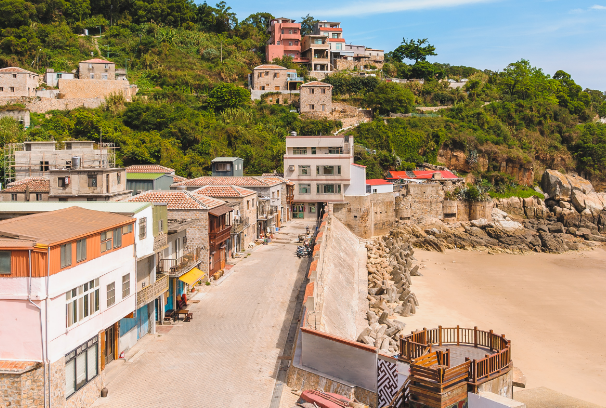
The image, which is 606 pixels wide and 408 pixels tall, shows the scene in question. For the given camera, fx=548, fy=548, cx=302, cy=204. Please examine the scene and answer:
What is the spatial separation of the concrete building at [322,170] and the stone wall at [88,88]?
2417cm

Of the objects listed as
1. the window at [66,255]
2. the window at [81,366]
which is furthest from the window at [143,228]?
the window at [66,255]

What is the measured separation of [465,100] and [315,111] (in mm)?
23280

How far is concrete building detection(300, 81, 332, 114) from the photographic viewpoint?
66188 millimetres

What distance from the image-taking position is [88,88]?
61.3m

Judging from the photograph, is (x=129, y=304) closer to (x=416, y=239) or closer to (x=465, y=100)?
(x=416, y=239)

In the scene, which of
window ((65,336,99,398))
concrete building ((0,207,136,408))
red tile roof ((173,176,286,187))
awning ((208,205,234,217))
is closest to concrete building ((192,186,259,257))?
awning ((208,205,234,217))

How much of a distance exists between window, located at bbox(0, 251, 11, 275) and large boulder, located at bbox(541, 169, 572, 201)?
57.6 m

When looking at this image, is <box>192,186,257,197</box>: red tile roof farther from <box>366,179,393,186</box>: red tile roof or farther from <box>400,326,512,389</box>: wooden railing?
<box>400,326,512,389</box>: wooden railing

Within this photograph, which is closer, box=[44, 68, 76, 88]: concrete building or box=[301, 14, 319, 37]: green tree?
box=[44, 68, 76, 88]: concrete building

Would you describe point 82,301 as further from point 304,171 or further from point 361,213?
point 304,171

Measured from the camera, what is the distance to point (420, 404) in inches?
496

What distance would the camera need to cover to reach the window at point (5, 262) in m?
13.0

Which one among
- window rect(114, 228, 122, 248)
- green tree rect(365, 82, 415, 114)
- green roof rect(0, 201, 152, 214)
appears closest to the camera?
window rect(114, 228, 122, 248)

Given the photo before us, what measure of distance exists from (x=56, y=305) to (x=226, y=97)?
50739 millimetres
